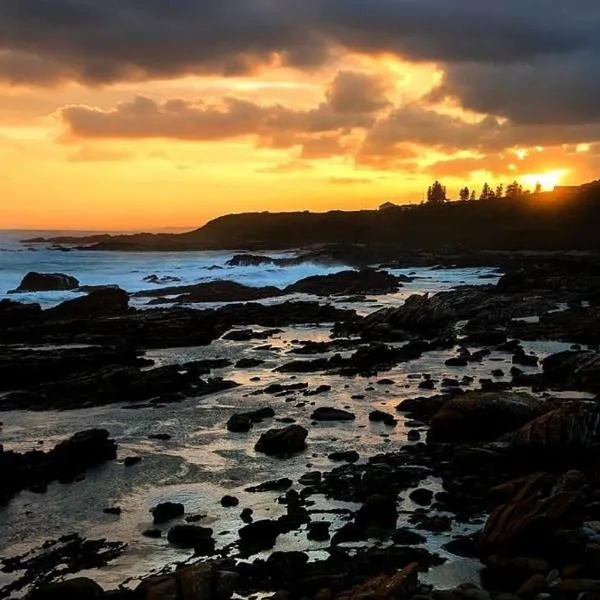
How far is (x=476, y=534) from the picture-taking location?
9961 mm

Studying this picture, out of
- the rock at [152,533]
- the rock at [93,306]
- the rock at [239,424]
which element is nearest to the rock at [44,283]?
the rock at [93,306]

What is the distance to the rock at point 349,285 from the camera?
56188 mm

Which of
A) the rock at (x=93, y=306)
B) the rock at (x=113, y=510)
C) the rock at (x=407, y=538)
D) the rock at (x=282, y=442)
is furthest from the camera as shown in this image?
the rock at (x=93, y=306)

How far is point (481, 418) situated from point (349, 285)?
44.0 m

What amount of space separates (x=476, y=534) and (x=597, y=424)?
508 centimetres

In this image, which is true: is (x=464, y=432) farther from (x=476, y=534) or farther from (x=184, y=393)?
(x=184, y=393)

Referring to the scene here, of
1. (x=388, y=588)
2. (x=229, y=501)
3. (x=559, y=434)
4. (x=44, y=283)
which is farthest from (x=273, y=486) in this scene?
(x=44, y=283)

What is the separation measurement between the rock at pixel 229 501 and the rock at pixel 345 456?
2811 millimetres

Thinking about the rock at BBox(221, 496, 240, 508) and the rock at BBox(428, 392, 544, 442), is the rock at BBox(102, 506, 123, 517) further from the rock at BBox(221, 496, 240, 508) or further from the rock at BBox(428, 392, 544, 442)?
the rock at BBox(428, 392, 544, 442)

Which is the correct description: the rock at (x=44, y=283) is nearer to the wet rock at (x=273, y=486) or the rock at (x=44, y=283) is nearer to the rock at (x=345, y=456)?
the rock at (x=345, y=456)

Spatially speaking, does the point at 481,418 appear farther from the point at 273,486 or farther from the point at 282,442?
the point at 273,486

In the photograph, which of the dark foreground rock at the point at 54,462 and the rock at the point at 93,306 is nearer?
the dark foreground rock at the point at 54,462

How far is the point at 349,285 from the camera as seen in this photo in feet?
194

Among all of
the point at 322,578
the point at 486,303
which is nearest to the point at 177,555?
the point at 322,578
